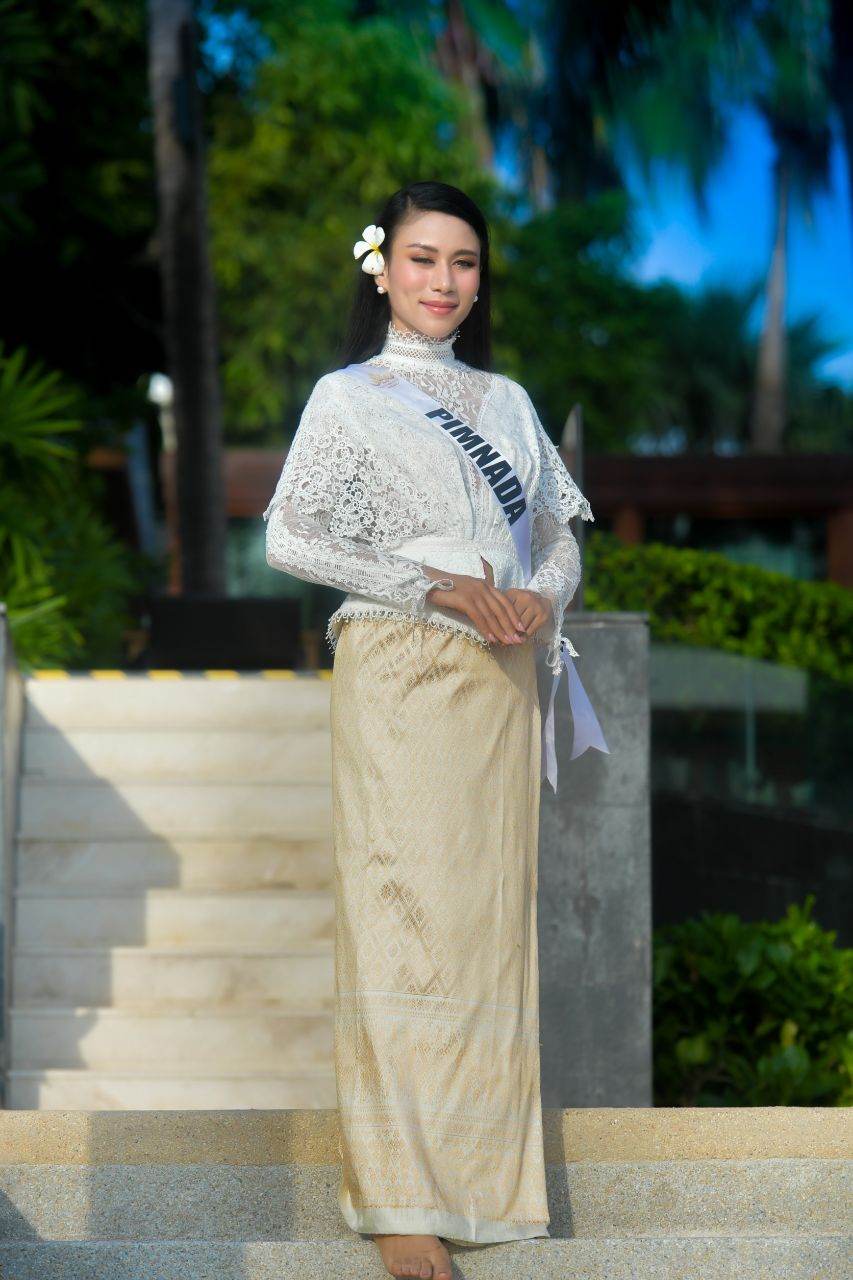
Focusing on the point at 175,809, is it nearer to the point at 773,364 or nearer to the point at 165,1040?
the point at 165,1040

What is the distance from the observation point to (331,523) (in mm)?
3168

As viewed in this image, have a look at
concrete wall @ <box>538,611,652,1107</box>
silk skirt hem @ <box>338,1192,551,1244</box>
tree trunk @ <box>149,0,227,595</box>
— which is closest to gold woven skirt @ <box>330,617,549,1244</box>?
silk skirt hem @ <box>338,1192,551,1244</box>

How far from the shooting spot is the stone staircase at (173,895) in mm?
5441

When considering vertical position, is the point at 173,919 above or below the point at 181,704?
below

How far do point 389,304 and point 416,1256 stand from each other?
1.75m

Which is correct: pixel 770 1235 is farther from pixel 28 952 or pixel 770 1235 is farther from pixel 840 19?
pixel 840 19

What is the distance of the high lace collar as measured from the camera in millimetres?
3355

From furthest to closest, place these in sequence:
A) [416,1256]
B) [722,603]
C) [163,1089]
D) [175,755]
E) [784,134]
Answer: [784,134] < [722,603] < [175,755] < [163,1089] < [416,1256]

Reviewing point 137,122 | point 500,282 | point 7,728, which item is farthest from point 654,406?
point 7,728

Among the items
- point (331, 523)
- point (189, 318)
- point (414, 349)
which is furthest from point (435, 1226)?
point (189, 318)

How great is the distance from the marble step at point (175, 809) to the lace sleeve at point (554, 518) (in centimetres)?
268

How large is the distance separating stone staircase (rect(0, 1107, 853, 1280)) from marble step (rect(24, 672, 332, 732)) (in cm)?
277

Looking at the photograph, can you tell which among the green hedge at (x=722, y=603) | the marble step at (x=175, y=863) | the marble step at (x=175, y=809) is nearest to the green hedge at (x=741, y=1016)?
the marble step at (x=175, y=863)

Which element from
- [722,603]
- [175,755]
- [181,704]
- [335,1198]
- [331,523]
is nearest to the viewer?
[331,523]
